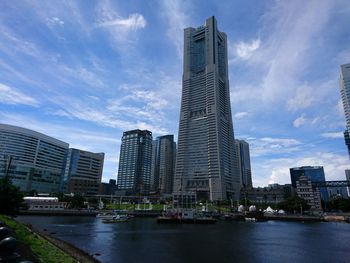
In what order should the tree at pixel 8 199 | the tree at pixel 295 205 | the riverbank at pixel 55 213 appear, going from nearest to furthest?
the tree at pixel 8 199 < the riverbank at pixel 55 213 < the tree at pixel 295 205

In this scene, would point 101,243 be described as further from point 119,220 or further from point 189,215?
point 189,215

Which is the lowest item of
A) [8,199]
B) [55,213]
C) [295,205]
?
[55,213]

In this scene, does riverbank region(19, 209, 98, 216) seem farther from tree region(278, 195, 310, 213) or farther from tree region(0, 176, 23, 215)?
tree region(278, 195, 310, 213)

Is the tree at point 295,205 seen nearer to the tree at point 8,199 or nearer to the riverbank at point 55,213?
the riverbank at point 55,213

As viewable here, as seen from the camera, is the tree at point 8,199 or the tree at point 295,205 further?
the tree at point 295,205

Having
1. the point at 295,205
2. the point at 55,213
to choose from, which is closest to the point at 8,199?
the point at 55,213

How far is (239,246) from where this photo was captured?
190 feet

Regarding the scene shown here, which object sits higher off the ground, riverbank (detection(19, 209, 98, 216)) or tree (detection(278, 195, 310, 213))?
tree (detection(278, 195, 310, 213))

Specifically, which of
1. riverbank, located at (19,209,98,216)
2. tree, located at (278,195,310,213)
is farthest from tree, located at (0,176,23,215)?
tree, located at (278,195,310,213)

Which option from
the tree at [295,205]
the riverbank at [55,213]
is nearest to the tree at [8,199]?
the riverbank at [55,213]

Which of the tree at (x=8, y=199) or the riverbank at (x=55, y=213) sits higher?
the tree at (x=8, y=199)

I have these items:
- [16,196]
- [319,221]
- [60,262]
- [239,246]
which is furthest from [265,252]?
[319,221]

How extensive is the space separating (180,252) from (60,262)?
1135 inches

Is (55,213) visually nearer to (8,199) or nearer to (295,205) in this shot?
(8,199)
